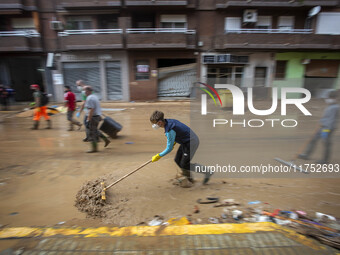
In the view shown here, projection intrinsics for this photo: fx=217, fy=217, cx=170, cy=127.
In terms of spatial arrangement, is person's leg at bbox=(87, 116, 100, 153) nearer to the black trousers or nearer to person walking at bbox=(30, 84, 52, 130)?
the black trousers

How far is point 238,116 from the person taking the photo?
473 cm

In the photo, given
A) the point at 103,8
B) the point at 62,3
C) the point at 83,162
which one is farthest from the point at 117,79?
the point at 83,162

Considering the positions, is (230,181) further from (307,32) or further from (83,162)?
(307,32)

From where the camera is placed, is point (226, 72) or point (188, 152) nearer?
point (188, 152)

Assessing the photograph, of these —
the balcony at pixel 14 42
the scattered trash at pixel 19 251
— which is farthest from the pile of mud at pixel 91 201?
the balcony at pixel 14 42

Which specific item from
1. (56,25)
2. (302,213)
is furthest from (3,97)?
(302,213)

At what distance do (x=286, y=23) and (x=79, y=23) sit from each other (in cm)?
1409

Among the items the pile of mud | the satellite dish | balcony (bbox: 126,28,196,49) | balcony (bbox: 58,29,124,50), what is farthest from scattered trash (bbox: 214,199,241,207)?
the satellite dish

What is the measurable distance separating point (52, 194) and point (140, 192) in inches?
59.6

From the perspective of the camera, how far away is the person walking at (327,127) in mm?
4289

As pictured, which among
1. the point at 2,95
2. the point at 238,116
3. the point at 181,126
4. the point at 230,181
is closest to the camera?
the point at 181,126

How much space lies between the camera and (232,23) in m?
14.8

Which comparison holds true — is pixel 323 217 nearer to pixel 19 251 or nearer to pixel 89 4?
pixel 19 251

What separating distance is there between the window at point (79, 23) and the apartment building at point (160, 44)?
6 cm
